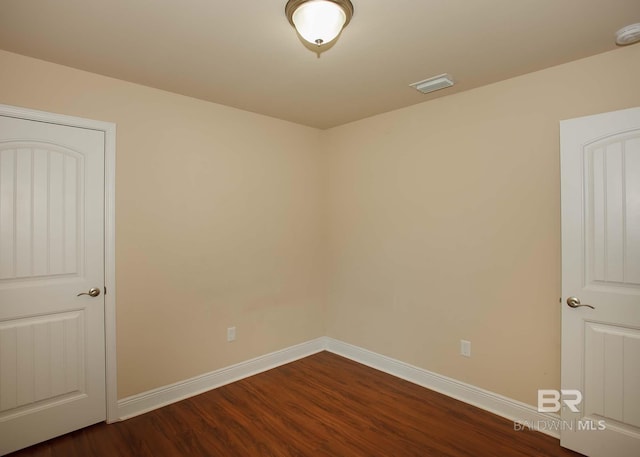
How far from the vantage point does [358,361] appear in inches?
148

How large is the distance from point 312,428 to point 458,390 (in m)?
1.33

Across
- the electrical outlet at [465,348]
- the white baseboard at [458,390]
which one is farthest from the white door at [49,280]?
the electrical outlet at [465,348]

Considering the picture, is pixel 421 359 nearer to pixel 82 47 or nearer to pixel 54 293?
pixel 54 293

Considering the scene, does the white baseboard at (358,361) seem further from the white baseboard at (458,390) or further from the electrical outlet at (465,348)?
the electrical outlet at (465,348)

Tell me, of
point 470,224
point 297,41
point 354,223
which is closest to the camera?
point 297,41

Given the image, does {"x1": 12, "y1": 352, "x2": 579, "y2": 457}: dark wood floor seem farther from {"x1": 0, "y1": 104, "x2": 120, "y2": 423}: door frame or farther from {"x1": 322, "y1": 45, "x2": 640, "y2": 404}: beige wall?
{"x1": 322, "y1": 45, "x2": 640, "y2": 404}: beige wall

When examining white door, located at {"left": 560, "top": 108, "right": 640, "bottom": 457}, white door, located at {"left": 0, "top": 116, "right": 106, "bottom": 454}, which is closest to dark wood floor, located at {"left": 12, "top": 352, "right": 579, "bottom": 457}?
white door, located at {"left": 0, "top": 116, "right": 106, "bottom": 454}

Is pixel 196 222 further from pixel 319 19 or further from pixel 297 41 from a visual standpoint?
pixel 319 19

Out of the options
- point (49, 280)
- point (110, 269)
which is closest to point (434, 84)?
point (110, 269)

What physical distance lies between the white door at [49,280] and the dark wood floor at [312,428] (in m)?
0.21

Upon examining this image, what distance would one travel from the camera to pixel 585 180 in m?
2.20

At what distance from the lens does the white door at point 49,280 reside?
2.25 metres

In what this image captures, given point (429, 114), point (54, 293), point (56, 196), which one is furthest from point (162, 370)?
point (429, 114)

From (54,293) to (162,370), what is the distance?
3.38 feet
